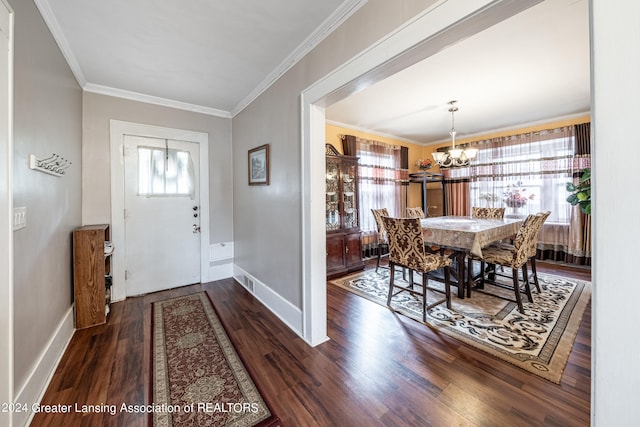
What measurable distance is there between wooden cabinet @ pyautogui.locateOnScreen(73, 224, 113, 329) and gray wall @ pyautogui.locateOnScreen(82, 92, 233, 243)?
2.08ft

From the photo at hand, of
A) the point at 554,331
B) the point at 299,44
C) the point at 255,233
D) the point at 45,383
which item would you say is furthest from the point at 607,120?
the point at 45,383

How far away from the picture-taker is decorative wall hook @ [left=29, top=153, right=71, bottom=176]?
5.04 feet

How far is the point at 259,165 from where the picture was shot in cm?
288

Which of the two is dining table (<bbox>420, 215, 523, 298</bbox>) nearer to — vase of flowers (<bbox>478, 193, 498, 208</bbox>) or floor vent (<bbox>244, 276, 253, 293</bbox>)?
vase of flowers (<bbox>478, 193, 498, 208</bbox>)

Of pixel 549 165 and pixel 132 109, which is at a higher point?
pixel 132 109

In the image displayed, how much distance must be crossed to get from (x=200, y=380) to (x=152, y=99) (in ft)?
10.6

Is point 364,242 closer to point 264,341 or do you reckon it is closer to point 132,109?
point 264,341

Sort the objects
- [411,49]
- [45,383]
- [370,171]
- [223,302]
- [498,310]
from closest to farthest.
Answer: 1. [411,49]
2. [45,383]
3. [498,310]
4. [223,302]
5. [370,171]

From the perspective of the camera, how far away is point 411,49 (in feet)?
4.37

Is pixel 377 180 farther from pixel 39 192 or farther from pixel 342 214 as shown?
pixel 39 192

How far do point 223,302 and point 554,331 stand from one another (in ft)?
10.9

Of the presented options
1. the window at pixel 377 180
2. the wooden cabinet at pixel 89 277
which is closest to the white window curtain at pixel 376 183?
the window at pixel 377 180

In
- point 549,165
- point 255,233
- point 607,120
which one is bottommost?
point 255,233

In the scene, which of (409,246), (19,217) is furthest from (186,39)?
(409,246)
